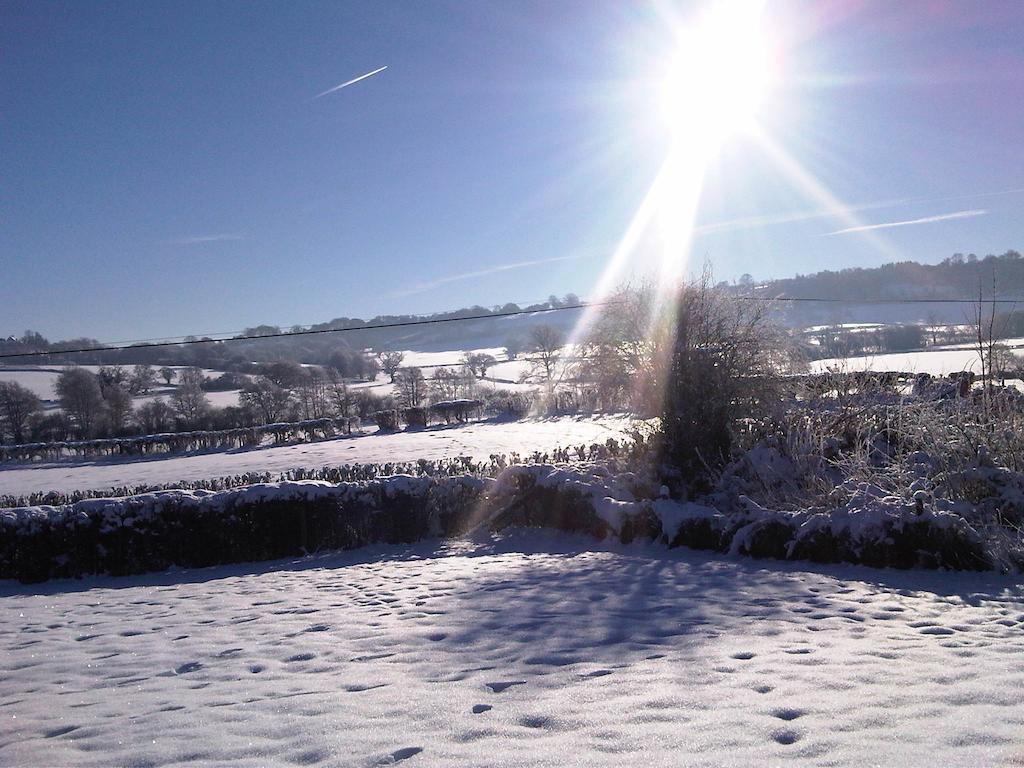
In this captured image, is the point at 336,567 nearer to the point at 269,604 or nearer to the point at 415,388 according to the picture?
the point at 269,604

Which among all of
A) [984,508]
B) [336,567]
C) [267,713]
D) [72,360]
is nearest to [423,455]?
[336,567]

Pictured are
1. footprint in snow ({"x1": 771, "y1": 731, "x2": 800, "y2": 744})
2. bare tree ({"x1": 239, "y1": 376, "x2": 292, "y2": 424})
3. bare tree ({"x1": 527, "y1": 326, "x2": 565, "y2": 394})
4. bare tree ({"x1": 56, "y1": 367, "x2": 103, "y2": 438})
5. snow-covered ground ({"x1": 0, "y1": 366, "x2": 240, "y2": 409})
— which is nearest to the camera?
footprint in snow ({"x1": 771, "y1": 731, "x2": 800, "y2": 744})

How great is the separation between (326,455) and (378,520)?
13.2 metres

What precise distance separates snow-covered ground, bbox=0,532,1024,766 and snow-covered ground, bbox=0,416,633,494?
11475 millimetres

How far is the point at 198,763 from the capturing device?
3025 millimetres

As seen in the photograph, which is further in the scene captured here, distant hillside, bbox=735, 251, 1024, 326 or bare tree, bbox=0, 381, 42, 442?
distant hillside, bbox=735, 251, 1024, 326

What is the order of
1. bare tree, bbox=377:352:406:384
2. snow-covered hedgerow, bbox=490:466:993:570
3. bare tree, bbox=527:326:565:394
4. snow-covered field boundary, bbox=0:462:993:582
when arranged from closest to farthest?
snow-covered hedgerow, bbox=490:466:993:570, snow-covered field boundary, bbox=0:462:993:582, bare tree, bbox=527:326:565:394, bare tree, bbox=377:352:406:384

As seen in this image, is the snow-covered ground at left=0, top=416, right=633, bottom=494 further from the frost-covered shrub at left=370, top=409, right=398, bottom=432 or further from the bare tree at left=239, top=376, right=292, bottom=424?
the bare tree at left=239, top=376, right=292, bottom=424

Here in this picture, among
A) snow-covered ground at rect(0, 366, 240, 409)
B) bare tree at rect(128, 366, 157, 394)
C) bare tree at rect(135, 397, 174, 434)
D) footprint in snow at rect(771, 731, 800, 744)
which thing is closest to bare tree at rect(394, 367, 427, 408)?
snow-covered ground at rect(0, 366, 240, 409)

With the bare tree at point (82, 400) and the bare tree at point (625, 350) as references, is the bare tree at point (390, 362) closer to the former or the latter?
the bare tree at point (82, 400)

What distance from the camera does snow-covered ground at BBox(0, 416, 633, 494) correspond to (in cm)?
1988

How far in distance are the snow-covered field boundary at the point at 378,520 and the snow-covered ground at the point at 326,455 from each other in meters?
7.36

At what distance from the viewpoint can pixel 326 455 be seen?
74.6ft

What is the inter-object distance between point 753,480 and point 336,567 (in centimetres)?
696
